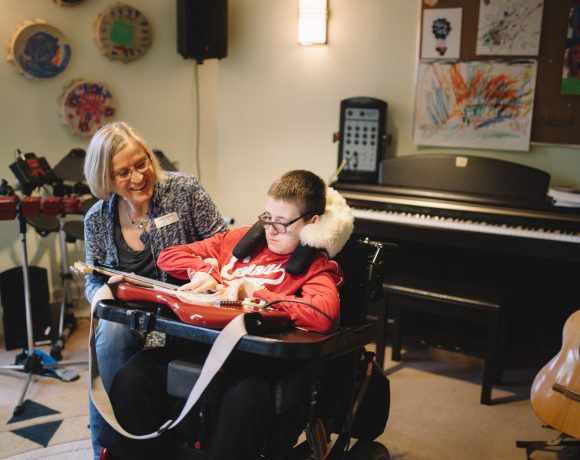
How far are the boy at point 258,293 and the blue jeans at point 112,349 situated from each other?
26 cm

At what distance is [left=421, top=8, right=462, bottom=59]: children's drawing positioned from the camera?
3.26m

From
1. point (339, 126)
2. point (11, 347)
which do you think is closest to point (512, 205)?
point (339, 126)

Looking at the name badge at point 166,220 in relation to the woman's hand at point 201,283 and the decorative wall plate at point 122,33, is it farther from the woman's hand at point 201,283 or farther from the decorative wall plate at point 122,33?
the decorative wall plate at point 122,33

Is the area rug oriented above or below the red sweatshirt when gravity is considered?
below

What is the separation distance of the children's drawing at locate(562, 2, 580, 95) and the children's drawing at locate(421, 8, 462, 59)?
0.52 m

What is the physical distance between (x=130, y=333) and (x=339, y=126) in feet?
6.60

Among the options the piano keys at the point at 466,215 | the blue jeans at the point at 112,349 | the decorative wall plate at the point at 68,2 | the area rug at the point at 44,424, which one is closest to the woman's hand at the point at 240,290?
the blue jeans at the point at 112,349

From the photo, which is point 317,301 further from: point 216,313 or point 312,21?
point 312,21

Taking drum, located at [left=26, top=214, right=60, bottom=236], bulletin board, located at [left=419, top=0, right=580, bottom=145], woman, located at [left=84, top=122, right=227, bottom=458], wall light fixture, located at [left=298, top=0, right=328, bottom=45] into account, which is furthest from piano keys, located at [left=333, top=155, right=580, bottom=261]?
drum, located at [left=26, top=214, right=60, bottom=236]

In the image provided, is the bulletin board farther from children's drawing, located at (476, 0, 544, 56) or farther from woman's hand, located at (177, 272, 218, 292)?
woman's hand, located at (177, 272, 218, 292)

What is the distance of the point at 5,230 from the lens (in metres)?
3.45

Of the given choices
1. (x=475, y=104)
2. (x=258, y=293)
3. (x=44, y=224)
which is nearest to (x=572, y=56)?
(x=475, y=104)

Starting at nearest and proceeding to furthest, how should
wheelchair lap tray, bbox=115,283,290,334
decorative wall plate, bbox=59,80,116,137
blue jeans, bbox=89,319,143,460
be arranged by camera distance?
wheelchair lap tray, bbox=115,283,290,334, blue jeans, bbox=89,319,143,460, decorative wall plate, bbox=59,80,116,137

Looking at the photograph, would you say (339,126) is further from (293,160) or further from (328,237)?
(328,237)
